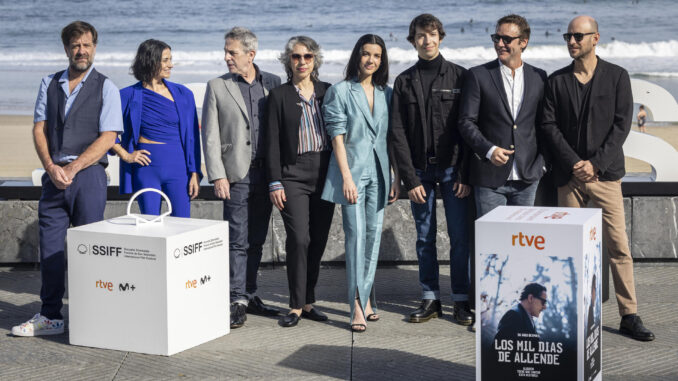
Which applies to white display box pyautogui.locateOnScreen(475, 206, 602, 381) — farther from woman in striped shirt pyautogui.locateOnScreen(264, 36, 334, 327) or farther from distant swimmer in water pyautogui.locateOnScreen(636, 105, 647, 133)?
distant swimmer in water pyautogui.locateOnScreen(636, 105, 647, 133)

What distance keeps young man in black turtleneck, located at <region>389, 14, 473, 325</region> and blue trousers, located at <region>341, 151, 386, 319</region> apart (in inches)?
7.3

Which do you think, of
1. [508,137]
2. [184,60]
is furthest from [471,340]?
[184,60]

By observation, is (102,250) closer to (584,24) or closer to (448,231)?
(448,231)

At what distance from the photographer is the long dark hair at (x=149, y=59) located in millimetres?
5680

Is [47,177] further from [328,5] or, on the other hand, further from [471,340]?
[328,5]

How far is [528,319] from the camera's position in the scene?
421cm

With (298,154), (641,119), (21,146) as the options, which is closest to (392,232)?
(298,154)

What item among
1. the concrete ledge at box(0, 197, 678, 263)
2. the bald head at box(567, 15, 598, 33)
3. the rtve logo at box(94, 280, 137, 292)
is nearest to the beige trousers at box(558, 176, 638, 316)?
the bald head at box(567, 15, 598, 33)

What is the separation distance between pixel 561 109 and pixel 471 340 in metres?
1.42

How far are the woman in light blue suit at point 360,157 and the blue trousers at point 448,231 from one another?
274 mm

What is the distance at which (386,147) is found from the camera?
5.64 metres

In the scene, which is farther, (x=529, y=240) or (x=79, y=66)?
(x=79, y=66)

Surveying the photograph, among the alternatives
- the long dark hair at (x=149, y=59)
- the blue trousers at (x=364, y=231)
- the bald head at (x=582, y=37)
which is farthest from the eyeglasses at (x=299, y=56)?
the bald head at (x=582, y=37)

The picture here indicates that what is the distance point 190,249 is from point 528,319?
191 cm
